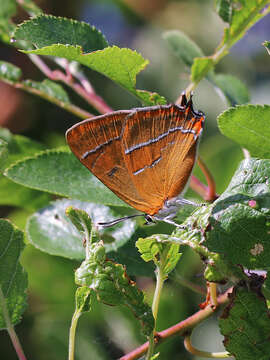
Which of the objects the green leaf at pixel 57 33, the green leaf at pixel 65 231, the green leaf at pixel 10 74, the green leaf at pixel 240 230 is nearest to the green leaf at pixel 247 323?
the green leaf at pixel 240 230

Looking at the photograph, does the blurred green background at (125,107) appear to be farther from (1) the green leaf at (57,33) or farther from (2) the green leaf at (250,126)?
(2) the green leaf at (250,126)

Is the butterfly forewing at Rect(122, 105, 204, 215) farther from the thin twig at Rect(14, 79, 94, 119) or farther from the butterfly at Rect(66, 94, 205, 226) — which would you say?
the thin twig at Rect(14, 79, 94, 119)

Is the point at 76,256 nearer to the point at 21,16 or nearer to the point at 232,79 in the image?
the point at 232,79

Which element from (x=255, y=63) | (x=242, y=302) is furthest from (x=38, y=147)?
(x=255, y=63)

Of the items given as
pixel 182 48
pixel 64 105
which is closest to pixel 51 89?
pixel 64 105

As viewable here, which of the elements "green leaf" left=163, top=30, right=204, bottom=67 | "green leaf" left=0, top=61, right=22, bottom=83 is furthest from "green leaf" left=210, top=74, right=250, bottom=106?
"green leaf" left=0, top=61, right=22, bottom=83

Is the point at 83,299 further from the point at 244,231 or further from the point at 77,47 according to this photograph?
the point at 77,47

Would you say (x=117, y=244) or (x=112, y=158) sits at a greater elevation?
(x=112, y=158)
